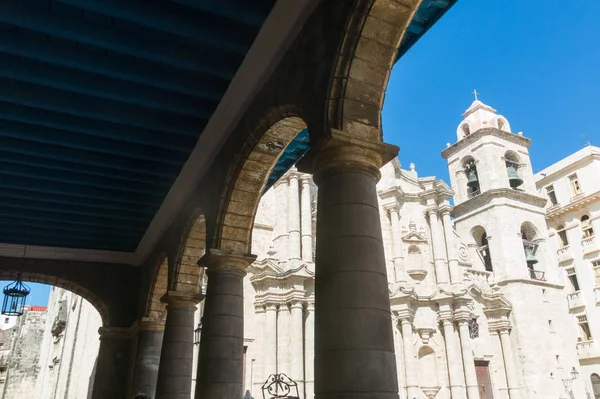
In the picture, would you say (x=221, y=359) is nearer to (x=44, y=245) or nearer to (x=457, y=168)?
(x=44, y=245)

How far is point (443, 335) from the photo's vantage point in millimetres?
20891

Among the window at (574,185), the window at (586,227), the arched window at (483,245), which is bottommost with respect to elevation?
the arched window at (483,245)

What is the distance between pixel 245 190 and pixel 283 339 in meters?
12.1

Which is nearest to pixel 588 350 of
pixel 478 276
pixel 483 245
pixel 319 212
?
pixel 483 245

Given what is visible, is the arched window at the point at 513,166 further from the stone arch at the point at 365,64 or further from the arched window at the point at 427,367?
the stone arch at the point at 365,64

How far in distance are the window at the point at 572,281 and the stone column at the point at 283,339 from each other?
19.1 metres

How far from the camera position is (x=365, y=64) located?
3934 millimetres

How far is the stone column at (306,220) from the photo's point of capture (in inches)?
759

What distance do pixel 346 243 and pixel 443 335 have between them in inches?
748

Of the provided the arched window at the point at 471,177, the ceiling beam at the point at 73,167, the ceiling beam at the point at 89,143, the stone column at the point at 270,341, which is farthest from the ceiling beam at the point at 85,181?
the arched window at the point at 471,177

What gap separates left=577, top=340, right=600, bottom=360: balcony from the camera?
1020 inches

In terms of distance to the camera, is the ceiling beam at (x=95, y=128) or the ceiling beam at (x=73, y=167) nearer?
the ceiling beam at (x=95, y=128)

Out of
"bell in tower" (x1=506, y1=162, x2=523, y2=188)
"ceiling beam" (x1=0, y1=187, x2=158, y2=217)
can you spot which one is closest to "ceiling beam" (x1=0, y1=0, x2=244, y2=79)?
"ceiling beam" (x1=0, y1=187, x2=158, y2=217)

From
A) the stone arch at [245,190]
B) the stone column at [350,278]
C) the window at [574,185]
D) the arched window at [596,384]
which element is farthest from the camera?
the window at [574,185]
